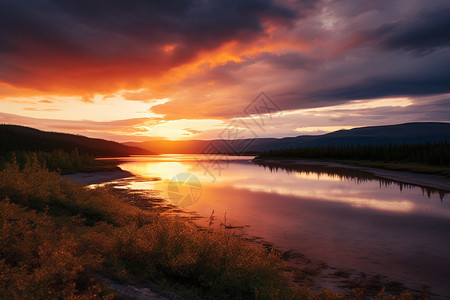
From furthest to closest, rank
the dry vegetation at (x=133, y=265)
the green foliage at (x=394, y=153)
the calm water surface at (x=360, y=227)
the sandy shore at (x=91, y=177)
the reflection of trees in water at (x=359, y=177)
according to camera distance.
Result: 1. the green foliage at (x=394, y=153)
2. the sandy shore at (x=91, y=177)
3. the reflection of trees in water at (x=359, y=177)
4. the calm water surface at (x=360, y=227)
5. the dry vegetation at (x=133, y=265)

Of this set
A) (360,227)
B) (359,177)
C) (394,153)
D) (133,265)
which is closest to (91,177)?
(360,227)

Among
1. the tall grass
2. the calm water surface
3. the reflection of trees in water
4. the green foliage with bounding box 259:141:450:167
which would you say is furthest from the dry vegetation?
the green foliage with bounding box 259:141:450:167

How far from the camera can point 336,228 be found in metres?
14.9

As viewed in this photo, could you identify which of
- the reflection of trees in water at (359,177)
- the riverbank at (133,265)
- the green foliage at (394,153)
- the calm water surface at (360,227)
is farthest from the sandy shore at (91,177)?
the green foliage at (394,153)

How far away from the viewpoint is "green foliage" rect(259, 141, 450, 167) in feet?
189

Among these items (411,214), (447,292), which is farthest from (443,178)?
(447,292)

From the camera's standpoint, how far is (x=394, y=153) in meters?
77.4

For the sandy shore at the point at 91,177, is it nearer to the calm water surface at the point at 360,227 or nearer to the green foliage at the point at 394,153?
the calm water surface at the point at 360,227

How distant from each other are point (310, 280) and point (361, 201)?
1766 centimetres

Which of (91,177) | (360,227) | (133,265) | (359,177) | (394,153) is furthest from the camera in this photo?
(394,153)

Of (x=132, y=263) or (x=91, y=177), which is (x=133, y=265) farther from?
(x=91, y=177)

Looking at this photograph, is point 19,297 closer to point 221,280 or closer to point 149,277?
point 149,277

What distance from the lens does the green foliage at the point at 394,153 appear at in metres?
57.6

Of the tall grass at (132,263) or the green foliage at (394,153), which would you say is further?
the green foliage at (394,153)
